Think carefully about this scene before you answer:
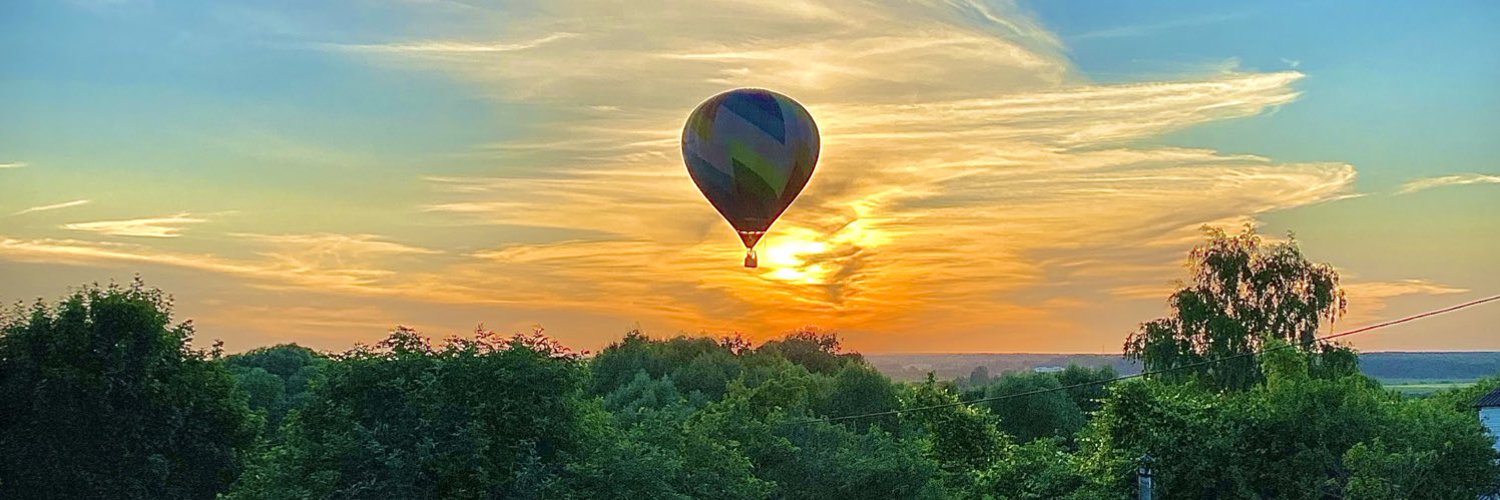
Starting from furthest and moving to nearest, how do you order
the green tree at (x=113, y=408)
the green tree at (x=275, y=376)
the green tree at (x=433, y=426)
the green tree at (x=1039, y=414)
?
1. the green tree at (x=1039, y=414)
2. the green tree at (x=275, y=376)
3. the green tree at (x=113, y=408)
4. the green tree at (x=433, y=426)

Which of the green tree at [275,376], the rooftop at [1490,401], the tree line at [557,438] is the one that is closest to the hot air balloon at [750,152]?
the tree line at [557,438]

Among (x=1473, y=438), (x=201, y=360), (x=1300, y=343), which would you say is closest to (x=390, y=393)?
(x=201, y=360)

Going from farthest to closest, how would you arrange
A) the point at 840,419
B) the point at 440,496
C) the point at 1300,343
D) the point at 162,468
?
1. the point at 840,419
2. the point at 1300,343
3. the point at 162,468
4. the point at 440,496

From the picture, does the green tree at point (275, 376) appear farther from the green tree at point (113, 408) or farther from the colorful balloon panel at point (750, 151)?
the colorful balloon panel at point (750, 151)

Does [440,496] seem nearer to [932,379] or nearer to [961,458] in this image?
[961,458]

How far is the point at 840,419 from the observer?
80500 millimetres

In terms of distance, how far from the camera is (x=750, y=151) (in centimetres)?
4928

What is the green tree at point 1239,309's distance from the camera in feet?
217

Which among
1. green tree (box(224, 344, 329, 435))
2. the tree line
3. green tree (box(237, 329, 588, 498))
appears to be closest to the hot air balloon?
the tree line

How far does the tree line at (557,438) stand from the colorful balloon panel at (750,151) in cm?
737

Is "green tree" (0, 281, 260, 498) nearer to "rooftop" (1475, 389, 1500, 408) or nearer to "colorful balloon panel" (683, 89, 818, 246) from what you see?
"colorful balloon panel" (683, 89, 818, 246)

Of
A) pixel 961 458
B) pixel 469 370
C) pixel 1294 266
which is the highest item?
pixel 1294 266

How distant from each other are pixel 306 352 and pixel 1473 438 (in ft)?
298

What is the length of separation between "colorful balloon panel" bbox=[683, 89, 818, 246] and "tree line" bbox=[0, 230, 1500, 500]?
7.37m
